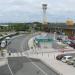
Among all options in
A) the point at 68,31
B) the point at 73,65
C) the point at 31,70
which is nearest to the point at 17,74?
the point at 31,70

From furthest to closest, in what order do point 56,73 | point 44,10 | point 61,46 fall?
point 44,10, point 61,46, point 56,73

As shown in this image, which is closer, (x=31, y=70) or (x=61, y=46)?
(x=31, y=70)

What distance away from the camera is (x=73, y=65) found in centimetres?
3888

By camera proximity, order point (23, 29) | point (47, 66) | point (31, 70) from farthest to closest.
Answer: point (23, 29)
point (47, 66)
point (31, 70)

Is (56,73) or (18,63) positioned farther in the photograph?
(18,63)

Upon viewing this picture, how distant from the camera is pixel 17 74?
3438 centimetres

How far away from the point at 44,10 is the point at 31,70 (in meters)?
109

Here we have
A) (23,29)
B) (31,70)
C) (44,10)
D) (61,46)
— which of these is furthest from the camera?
(23,29)

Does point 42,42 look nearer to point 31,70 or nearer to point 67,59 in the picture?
point 67,59

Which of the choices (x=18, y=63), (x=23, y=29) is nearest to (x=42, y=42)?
(x=18, y=63)

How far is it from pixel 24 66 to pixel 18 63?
11.2ft

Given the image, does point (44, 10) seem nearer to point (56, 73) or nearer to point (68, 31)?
point (68, 31)

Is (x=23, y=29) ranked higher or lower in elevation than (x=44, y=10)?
lower

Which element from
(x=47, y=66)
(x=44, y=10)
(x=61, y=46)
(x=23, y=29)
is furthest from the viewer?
(x=23, y=29)
